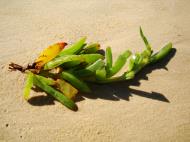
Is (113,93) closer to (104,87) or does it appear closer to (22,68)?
(104,87)

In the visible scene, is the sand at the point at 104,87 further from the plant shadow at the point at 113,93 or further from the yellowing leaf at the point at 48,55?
the yellowing leaf at the point at 48,55

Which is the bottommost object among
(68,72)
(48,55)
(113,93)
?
(113,93)

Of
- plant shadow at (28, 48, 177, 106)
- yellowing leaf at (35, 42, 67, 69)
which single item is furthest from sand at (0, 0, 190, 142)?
yellowing leaf at (35, 42, 67, 69)

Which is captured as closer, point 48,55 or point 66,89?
point 66,89

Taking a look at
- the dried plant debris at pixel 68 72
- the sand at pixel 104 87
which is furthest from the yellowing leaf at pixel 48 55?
the sand at pixel 104 87

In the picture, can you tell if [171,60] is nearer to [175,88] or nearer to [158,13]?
[175,88]

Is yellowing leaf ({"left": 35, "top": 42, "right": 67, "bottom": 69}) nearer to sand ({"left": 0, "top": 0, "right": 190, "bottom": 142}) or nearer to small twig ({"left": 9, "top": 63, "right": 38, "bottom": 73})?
small twig ({"left": 9, "top": 63, "right": 38, "bottom": 73})

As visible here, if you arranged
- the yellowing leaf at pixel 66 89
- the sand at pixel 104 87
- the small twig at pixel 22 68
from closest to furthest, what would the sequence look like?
the sand at pixel 104 87 → the yellowing leaf at pixel 66 89 → the small twig at pixel 22 68

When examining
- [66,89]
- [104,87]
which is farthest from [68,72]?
[104,87]

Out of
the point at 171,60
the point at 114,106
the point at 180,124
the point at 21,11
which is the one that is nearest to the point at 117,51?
the point at 171,60
